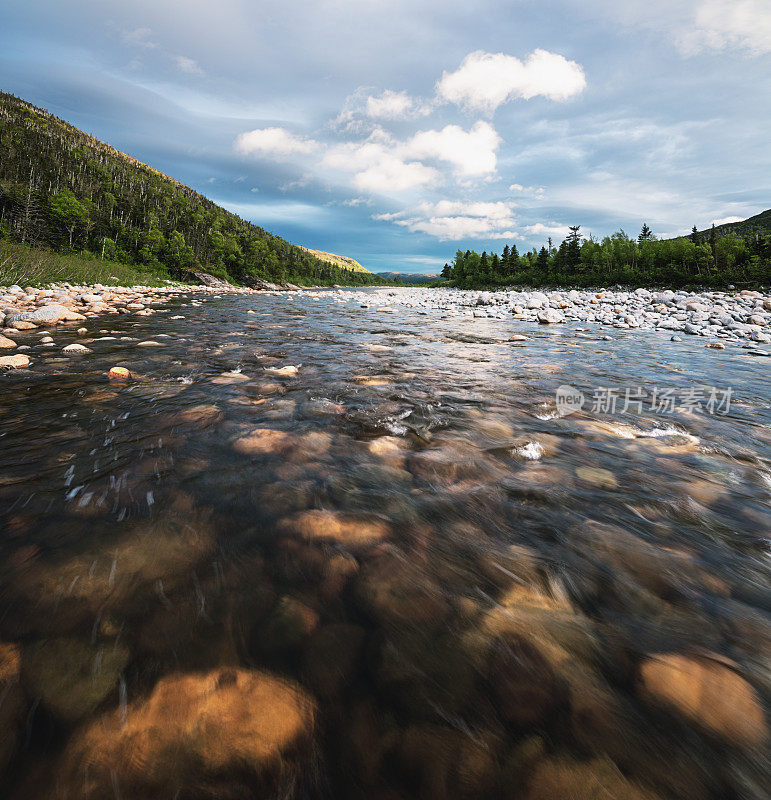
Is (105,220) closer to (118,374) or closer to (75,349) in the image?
(75,349)

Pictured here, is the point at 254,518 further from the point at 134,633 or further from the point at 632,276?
the point at 632,276

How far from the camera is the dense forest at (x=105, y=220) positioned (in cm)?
4475

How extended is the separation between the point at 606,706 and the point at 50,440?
3741 mm

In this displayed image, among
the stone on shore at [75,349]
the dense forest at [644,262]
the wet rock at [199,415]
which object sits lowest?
the wet rock at [199,415]

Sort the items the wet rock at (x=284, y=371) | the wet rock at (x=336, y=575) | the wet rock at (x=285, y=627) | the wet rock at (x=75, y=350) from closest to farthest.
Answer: the wet rock at (x=285, y=627), the wet rock at (x=336, y=575), the wet rock at (x=284, y=371), the wet rock at (x=75, y=350)

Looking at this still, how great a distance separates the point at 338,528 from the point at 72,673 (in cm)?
105

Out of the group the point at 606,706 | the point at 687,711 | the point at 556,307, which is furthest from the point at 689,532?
the point at 556,307

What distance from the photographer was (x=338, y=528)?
179cm

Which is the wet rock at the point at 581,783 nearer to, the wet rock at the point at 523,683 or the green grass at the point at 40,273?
the wet rock at the point at 523,683

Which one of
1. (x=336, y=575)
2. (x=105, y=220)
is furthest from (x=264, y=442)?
(x=105, y=220)

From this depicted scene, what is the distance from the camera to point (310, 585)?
4.77ft

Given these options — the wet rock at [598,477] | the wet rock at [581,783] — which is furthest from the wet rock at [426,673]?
the wet rock at [598,477]

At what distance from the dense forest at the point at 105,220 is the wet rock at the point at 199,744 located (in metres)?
52.1

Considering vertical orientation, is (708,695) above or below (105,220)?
below
